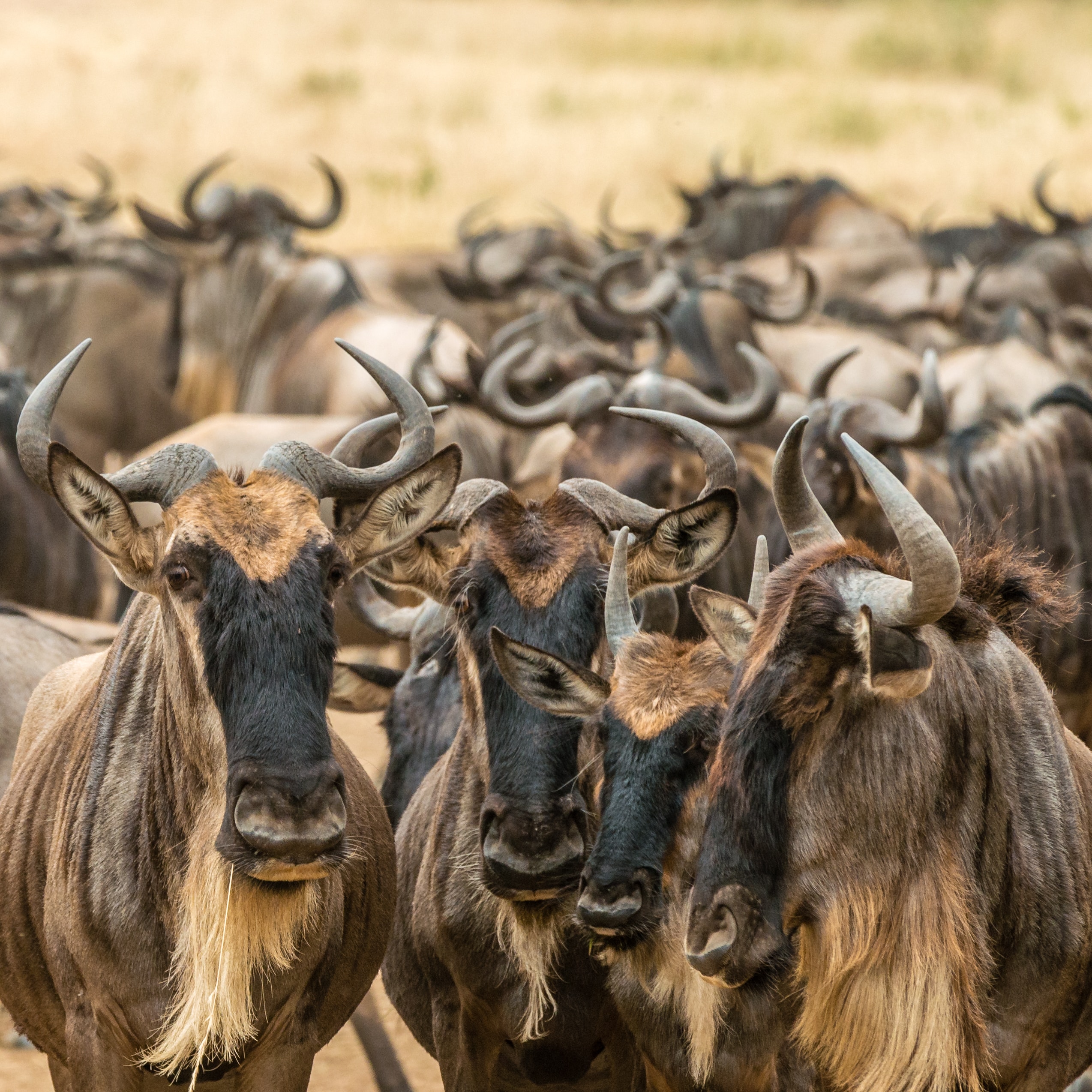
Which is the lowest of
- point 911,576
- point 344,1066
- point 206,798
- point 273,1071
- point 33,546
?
point 344,1066

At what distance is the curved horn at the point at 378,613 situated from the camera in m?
5.46

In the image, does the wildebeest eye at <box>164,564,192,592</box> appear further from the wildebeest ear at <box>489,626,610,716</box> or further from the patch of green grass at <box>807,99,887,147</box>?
the patch of green grass at <box>807,99,887,147</box>

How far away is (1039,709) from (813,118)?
34.5 meters

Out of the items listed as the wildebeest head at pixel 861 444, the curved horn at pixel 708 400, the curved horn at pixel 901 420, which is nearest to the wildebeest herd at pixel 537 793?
the wildebeest head at pixel 861 444

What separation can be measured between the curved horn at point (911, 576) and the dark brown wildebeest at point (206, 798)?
1.13 m

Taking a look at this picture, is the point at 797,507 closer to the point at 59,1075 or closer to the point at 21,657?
the point at 59,1075

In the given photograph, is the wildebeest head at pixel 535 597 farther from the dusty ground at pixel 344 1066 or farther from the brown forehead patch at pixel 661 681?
the dusty ground at pixel 344 1066

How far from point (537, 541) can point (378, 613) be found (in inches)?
63.4

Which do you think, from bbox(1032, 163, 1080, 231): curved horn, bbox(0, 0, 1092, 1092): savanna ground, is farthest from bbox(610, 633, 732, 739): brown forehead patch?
bbox(0, 0, 1092, 1092): savanna ground

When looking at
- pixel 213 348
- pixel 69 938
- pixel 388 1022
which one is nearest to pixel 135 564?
pixel 69 938

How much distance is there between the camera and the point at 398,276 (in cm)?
1661

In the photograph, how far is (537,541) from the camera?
159 inches

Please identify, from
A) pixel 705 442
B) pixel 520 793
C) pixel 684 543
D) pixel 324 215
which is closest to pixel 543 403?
pixel 705 442

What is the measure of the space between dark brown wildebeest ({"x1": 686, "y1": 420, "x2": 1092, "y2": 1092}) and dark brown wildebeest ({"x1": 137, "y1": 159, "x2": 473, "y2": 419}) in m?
8.42
